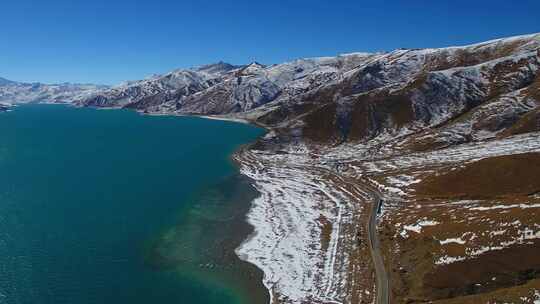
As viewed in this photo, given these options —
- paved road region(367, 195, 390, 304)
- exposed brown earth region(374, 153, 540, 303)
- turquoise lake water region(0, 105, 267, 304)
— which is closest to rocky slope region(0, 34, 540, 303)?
exposed brown earth region(374, 153, 540, 303)

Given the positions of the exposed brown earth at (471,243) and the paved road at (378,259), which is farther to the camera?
the paved road at (378,259)

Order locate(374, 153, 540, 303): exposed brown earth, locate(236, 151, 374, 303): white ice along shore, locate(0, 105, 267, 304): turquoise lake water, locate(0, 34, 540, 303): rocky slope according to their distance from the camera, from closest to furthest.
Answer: locate(374, 153, 540, 303): exposed brown earth < locate(0, 34, 540, 303): rocky slope < locate(0, 105, 267, 304): turquoise lake water < locate(236, 151, 374, 303): white ice along shore

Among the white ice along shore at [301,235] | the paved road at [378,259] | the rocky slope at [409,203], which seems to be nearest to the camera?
the paved road at [378,259]

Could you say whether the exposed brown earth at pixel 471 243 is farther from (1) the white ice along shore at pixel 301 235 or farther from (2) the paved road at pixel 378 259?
(1) the white ice along shore at pixel 301 235

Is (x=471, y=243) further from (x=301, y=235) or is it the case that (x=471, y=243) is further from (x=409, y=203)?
(x=409, y=203)

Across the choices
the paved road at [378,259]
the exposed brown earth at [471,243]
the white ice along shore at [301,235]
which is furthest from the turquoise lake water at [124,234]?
the exposed brown earth at [471,243]

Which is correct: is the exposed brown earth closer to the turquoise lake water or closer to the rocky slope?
the rocky slope
